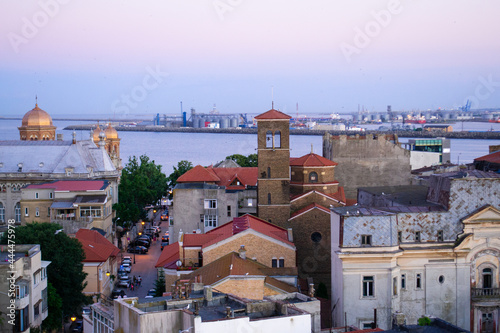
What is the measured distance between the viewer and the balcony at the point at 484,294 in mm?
27983

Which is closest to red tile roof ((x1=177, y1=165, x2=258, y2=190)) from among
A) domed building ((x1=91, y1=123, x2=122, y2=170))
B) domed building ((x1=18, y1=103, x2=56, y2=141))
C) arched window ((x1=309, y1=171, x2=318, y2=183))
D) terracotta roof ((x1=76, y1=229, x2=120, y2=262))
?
arched window ((x1=309, y1=171, x2=318, y2=183))

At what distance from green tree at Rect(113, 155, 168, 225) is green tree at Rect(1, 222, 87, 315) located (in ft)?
68.1

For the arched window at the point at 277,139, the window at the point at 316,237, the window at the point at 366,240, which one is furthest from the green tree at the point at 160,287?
the window at the point at 366,240

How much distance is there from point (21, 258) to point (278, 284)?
9.46 meters

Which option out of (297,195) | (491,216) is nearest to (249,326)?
(491,216)

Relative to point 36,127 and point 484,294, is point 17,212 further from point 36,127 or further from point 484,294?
point 484,294

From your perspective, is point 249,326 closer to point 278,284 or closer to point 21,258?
point 278,284

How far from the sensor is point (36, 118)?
257 feet

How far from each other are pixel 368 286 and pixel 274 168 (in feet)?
50.4

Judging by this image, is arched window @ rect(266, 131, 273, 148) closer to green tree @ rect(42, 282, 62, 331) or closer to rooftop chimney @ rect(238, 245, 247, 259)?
rooftop chimney @ rect(238, 245, 247, 259)

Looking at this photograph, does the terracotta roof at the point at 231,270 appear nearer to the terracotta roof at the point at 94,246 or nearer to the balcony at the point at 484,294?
the balcony at the point at 484,294

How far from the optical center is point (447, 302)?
27.9 meters

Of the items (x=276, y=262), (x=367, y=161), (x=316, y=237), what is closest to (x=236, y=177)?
(x=367, y=161)

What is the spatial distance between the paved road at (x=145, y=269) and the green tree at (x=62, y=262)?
15.6 feet
